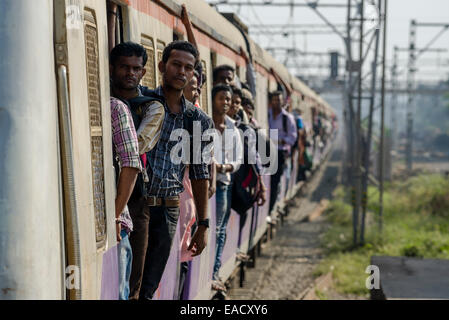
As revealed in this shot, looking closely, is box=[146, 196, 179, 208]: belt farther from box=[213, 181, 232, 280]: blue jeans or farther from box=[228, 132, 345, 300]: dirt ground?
box=[228, 132, 345, 300]: dirt ground

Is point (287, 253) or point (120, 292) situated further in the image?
point (287, 253)

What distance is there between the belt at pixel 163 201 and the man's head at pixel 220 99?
6.27 feet

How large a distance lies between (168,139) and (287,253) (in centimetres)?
978

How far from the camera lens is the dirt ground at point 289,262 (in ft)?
34.4

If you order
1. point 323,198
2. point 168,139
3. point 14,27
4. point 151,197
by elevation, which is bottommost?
point 323,198

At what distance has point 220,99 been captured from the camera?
6.20 m

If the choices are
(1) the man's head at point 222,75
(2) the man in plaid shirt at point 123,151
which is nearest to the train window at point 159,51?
(2) the man in plaid shirt at point 123,151

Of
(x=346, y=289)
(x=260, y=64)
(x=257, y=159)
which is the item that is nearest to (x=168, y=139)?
(x=257, y=159)

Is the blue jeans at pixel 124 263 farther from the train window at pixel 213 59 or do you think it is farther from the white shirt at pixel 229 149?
the train window at pixel 213 59

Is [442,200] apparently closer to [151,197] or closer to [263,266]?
[263,266]

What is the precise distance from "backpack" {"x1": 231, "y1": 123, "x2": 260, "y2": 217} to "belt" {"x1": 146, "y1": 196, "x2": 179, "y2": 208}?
2.68 metres

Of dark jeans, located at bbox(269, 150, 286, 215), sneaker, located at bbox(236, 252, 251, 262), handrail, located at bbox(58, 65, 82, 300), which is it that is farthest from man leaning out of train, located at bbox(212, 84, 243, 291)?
dark jeans, located at bbox(269, 150, 286, 215)

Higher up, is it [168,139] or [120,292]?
[168,139]
